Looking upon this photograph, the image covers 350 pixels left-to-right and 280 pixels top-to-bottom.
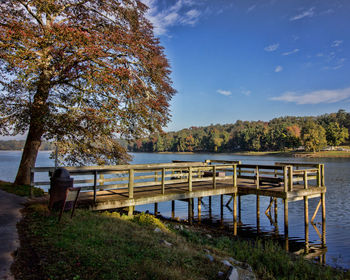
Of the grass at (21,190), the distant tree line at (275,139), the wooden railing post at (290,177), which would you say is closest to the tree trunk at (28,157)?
the grass at (21,190)

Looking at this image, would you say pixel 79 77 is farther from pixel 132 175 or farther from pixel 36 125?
pixel 132 175

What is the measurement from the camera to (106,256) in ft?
17.2

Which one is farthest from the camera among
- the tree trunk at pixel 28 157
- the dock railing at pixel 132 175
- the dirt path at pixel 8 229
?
the tree trunk at pixel 28 157

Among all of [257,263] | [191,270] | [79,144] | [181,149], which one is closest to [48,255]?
[191,270]

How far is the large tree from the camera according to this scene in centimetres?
1153

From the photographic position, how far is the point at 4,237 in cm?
584

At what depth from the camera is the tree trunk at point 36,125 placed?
11797 mm

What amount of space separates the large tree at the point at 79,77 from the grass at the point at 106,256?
17.8ft

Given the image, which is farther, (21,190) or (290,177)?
(290,177)

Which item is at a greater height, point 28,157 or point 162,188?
point 28,157

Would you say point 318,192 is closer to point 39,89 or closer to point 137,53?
point 137,53

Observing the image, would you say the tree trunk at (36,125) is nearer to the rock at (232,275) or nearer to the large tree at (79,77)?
the large tree at (79,77)

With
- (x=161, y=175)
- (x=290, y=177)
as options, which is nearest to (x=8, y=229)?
(x=161, y=175)

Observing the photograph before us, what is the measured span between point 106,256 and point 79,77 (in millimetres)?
9841
